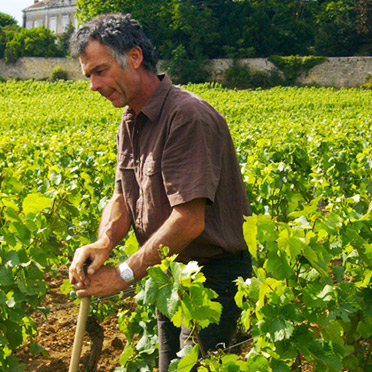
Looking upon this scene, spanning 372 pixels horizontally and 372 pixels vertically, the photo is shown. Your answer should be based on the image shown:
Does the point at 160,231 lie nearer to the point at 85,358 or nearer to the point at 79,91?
the point at 85,358

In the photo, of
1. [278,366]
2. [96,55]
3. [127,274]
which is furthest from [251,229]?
[96,55]

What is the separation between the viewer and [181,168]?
7.43 feet

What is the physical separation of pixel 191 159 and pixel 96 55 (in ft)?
1.82

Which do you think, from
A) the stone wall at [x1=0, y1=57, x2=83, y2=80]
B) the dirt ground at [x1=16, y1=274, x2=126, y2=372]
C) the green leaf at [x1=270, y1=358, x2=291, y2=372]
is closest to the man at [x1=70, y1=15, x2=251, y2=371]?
the green leaf at [x1=270, y1=358, x2=291, y2=372]

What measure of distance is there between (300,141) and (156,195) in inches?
189

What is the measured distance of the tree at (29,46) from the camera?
56938 mm

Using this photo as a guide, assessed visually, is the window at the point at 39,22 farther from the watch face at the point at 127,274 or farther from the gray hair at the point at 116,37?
the watch face at the point at 127,274

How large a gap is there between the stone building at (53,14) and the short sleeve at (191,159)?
7508 cm

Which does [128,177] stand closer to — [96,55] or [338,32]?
[96,55]

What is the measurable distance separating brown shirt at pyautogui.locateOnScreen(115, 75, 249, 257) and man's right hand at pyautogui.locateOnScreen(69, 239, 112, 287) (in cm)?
23

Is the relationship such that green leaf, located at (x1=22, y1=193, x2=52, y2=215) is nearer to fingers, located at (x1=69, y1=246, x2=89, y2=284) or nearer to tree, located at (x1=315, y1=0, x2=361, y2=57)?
fingers, located at (x1=69, y1=246, x2=89, y2=284)

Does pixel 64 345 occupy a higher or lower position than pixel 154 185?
lower

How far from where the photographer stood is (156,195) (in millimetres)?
2383

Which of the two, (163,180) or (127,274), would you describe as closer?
(127,274)
